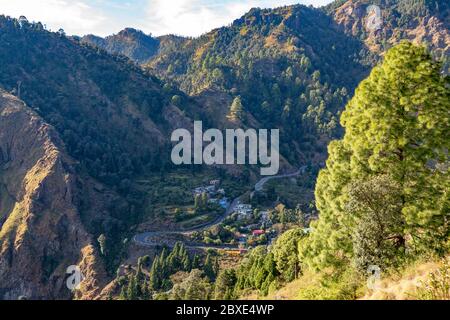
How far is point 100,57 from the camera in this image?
200 metres

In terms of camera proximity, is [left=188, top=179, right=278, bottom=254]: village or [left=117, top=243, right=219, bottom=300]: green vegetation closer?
[left=117, top=243, right=219, bottom=300]: green vegetation

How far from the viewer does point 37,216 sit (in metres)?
108

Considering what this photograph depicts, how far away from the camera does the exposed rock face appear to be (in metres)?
95.8

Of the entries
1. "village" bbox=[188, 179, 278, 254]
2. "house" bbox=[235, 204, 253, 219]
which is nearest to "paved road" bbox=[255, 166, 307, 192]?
"village" bbox=[188, 179, 278, 254]

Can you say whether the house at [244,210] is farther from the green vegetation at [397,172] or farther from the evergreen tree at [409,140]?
the evergreen tree at [409,140]

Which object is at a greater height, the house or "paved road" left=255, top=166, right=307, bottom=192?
"paved road" left=255, top=166, right=307, bottom=192

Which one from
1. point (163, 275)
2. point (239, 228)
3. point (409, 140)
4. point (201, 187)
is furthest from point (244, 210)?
point (409, 140)

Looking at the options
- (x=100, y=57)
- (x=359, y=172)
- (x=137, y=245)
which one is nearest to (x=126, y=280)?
(x=137, y=245)

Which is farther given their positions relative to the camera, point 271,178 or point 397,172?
point 271,178

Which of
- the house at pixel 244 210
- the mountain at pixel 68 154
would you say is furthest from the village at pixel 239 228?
the mountain at pixel 68 154

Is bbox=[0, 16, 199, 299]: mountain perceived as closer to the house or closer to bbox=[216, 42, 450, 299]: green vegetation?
the house

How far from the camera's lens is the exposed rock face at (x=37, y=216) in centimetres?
9581

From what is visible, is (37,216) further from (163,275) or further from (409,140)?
(409,140)

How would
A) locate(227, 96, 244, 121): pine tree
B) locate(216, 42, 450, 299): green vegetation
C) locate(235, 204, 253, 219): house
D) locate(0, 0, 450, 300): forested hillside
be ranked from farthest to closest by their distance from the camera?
locate(227, 96, 244, 121): pine tree → locate(235, 204, 253, 219): house → locate(0, 0, 450, 300): forested hillside → locate(216, 42, 450, 299): green vegetation
